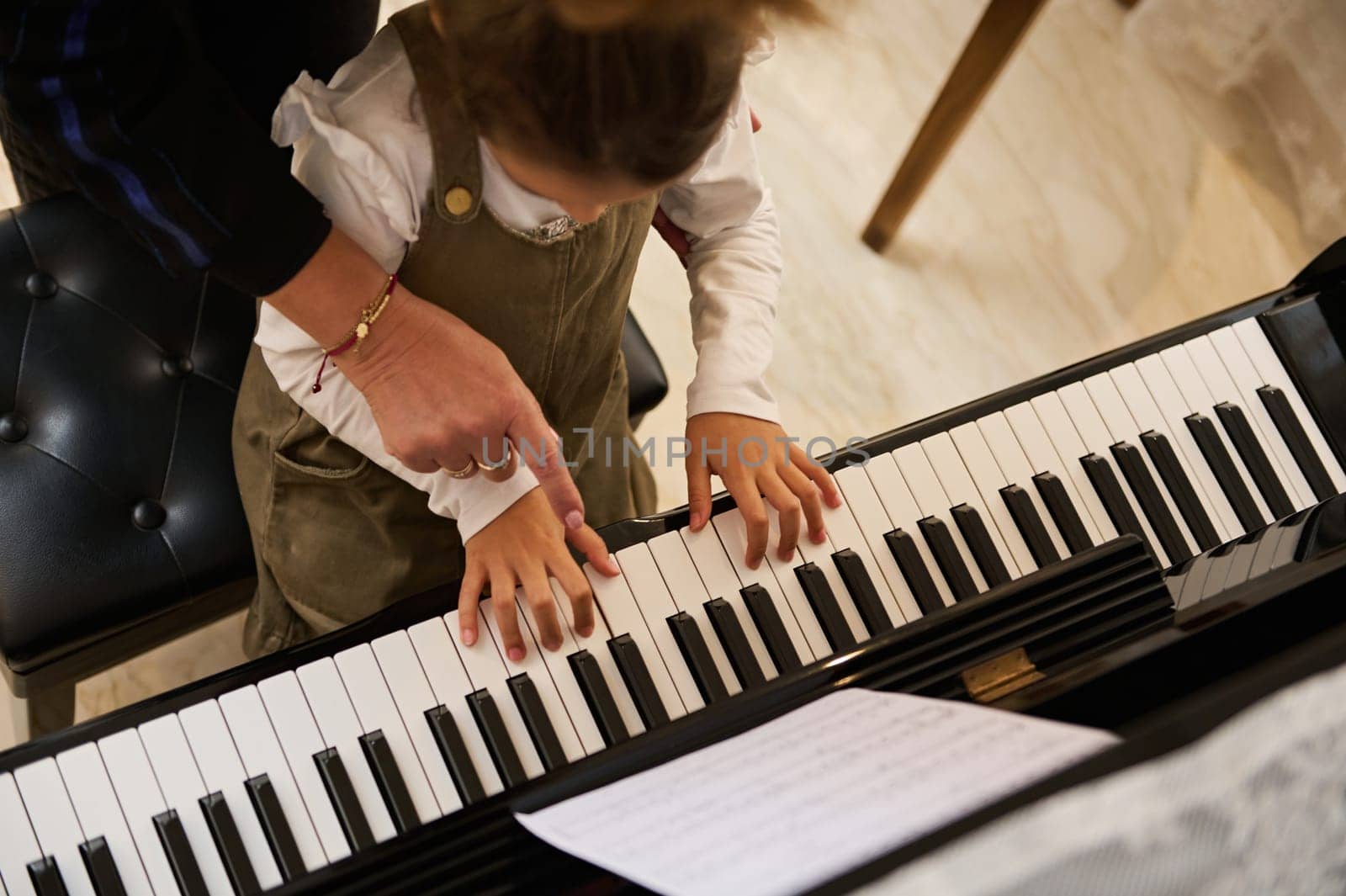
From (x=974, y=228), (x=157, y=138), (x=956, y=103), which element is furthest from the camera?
(x=974, y=228)

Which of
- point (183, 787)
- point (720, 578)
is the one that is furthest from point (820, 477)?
point (183, 787)

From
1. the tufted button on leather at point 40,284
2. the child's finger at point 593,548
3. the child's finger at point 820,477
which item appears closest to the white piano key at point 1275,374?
the child's finger at point 820,477

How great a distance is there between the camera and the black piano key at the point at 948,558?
0.89 m

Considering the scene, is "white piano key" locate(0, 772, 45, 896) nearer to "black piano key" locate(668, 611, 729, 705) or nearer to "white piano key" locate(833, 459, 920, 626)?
"black piano key" locate(668, 611, 729, 705)

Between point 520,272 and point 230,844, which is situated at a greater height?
point 520,272

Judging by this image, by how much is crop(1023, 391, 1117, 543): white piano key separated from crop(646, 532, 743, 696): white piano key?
346 millimetres

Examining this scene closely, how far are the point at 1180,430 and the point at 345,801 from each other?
833mm

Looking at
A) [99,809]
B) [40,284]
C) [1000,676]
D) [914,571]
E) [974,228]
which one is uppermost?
[40,284]

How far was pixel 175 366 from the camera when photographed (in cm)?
105

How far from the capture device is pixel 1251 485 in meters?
0.97

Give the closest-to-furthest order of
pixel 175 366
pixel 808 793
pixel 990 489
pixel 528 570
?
pixel 808 793 → pixel 528 570 → pixel 990 489 → pixel 175 366

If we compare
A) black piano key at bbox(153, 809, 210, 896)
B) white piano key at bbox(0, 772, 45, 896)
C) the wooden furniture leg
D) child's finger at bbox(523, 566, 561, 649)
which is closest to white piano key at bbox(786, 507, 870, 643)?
child's finger at bbox(523, 566, 561, 649)

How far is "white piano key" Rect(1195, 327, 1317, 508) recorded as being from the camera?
98 centimetres

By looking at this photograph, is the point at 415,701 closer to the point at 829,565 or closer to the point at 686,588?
the point at 686,588
